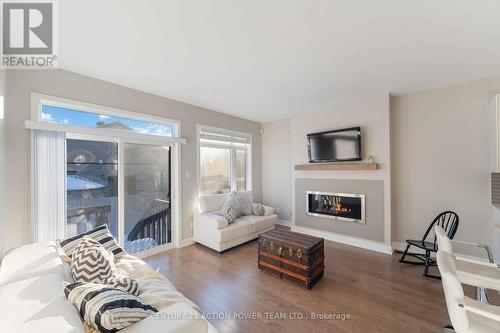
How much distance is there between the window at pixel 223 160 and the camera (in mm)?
4340

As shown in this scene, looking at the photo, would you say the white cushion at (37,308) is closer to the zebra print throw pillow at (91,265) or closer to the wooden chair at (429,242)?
the zebra print throw pillow at (91,265)

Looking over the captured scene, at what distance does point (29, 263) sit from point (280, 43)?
2.82 m

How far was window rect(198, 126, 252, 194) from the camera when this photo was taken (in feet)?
14.2

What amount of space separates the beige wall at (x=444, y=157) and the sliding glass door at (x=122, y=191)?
166 inches

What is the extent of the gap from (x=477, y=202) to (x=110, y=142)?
5.53 metres

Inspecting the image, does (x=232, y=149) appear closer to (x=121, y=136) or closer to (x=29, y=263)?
(x=121, y=136)

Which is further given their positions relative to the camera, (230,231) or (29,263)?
(230,231)

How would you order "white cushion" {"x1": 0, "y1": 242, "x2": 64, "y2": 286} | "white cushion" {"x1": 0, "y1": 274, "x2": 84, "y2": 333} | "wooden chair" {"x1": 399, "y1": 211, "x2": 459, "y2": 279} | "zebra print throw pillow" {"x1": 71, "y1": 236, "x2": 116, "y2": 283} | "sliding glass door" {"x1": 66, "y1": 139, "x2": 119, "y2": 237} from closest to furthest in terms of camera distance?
"white cushion" {"x1": 0, "y1": 274, "x2": 84, "y2": 333}, "white cushion" {"x1": 0, "y1": 242, "x2": 64, "y2": 286}, "zebra print throw pillow" {"x1": 71, "y1": 236, "x2": 116, "y2": 283}, "sliding glass door" {"x1": 66, "y1": 139, "x2": 119, "y2": 237}, "wooden chair" {"x1": 399, "y1": 211, "x2": 459, "y2": 279}

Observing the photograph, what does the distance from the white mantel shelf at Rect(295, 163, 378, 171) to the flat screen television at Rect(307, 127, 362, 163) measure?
0.29 feet

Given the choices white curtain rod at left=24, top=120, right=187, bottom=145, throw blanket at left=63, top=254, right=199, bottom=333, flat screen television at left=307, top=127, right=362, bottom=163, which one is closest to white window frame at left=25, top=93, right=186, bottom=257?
white curtain rod at left=24, top=120, right=187, bottom=145

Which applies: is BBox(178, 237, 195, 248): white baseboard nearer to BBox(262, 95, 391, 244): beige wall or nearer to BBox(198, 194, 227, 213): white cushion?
BBox(198, 194, 227, 213): white cushion

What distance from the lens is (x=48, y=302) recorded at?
101cm

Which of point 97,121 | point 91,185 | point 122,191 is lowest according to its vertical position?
point 122,191

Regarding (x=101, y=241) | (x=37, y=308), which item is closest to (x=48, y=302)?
(x=37, y=308)
